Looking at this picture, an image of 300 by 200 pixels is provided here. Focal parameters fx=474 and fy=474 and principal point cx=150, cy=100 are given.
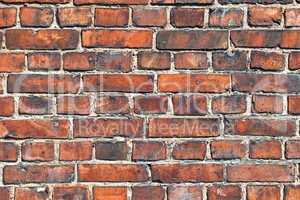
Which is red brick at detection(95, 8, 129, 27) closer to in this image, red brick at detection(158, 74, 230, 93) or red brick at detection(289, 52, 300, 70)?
red brick at detection(158, 74, 230, 93)

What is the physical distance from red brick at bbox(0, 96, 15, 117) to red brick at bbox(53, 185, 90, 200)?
0.33m

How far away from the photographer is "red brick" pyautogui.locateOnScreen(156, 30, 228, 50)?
5.76ft

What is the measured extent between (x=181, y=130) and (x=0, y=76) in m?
0.70

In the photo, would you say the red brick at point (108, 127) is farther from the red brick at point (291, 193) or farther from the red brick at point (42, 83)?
the red brick at point (291, 193)

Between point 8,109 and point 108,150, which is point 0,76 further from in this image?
point 108,150

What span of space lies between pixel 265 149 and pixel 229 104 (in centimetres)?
22

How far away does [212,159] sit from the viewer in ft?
5.82

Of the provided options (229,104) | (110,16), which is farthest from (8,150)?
(229,104)

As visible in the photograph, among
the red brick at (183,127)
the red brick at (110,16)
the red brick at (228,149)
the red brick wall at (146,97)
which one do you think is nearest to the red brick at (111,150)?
the red brick wall at (146,97)

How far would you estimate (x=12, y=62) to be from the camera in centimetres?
174

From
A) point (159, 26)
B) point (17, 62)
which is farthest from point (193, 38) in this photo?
point (17, 62)

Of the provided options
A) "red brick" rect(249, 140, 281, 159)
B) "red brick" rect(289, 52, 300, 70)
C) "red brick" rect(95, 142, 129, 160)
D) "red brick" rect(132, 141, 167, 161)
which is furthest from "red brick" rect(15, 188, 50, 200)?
"red brick" rect(289, 52, 300, 70)

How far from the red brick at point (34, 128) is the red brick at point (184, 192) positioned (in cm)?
45

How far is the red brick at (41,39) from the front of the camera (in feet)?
5.70
